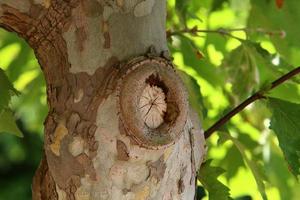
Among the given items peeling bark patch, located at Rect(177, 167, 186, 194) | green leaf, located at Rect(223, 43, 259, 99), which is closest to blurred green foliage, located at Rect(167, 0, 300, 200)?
green leaf, located at Rect(223, 43, 259, 99)

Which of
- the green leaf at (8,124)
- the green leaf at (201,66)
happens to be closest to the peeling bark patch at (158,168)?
the green leaf at (8,124)

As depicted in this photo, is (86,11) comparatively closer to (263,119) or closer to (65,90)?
(65,90)

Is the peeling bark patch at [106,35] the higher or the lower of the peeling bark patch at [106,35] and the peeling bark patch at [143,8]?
the lower

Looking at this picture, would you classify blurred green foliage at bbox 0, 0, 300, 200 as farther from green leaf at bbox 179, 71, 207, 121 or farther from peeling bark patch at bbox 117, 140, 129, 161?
peeling bark patch at bbox 117, 140, 129, 161

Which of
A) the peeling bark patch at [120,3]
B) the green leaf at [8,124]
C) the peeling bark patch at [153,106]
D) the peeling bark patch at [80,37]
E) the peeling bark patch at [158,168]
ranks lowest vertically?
the green leaf at [8,124]

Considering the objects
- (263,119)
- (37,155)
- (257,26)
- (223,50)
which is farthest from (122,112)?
(37,155)

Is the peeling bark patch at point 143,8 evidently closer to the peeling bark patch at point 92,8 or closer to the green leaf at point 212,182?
the peeling bark patch at point 92,8

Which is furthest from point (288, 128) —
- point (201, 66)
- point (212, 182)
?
point (201, 66)
